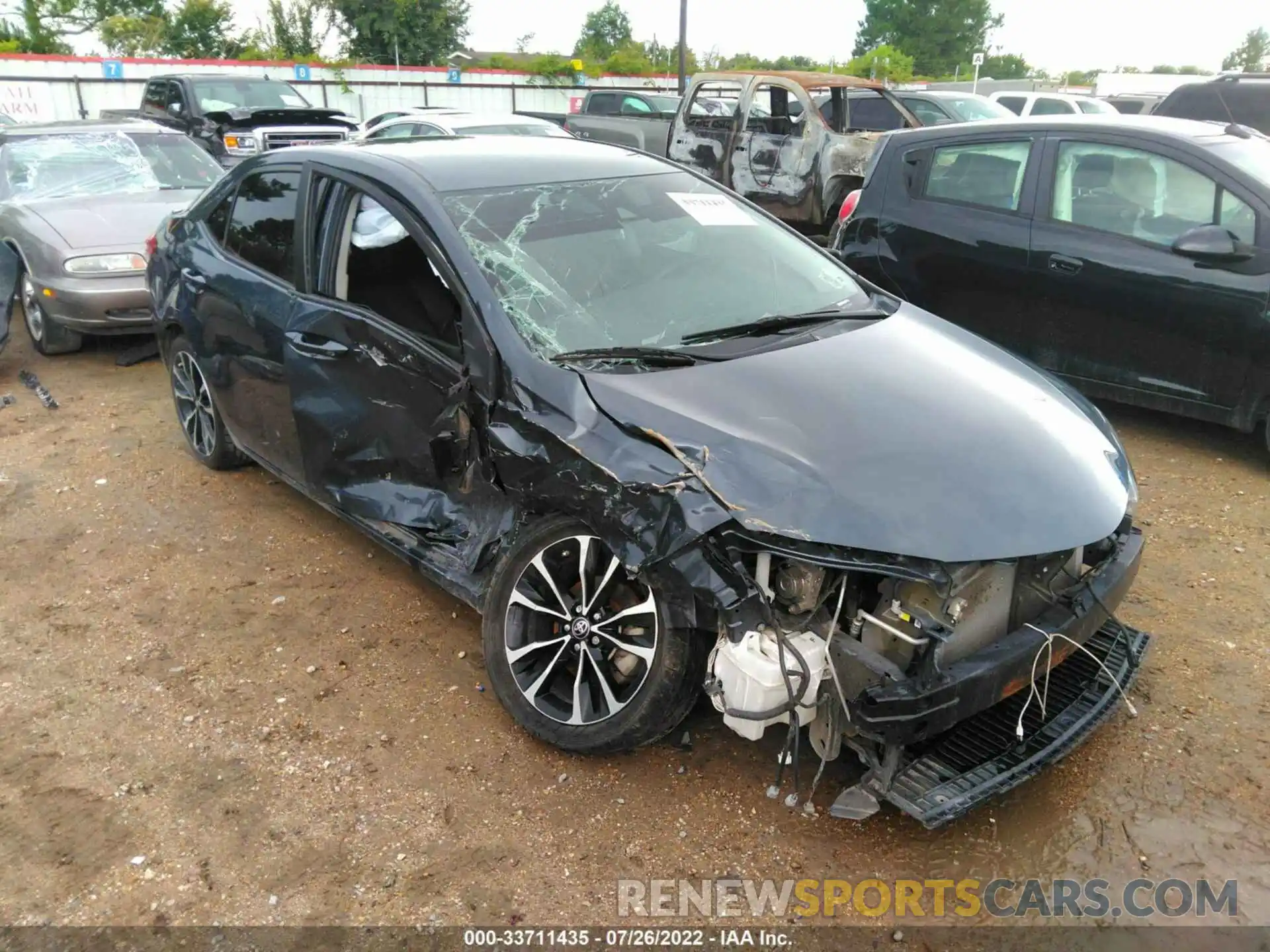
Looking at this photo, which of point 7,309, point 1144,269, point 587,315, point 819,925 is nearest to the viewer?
point 819,925

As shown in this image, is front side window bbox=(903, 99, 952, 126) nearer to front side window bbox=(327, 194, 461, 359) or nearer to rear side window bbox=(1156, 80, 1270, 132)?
rear side window bbox=(1156, 80, 1270, 132)

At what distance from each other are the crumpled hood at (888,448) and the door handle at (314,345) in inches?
48.3

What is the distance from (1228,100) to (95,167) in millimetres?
10565

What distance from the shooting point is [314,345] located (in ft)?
12.2

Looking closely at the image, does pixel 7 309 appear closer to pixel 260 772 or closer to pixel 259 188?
pixel 259 188

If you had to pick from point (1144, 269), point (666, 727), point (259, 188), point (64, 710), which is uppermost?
point (259, 188)

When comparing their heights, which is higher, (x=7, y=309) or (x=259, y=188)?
(x=259, y=188)

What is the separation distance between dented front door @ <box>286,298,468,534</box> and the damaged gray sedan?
0.04ft

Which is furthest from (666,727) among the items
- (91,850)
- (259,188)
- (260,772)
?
(259,188)

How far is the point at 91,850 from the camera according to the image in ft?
8.77

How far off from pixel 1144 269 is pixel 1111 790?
3182mm

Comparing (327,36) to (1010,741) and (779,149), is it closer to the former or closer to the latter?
(779,149)

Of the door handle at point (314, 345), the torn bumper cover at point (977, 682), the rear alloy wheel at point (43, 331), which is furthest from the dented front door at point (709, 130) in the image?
the torn bumper cover at point (977, 682)

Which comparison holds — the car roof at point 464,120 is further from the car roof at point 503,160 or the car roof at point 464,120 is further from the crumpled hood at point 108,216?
the car roof at point 503,160
